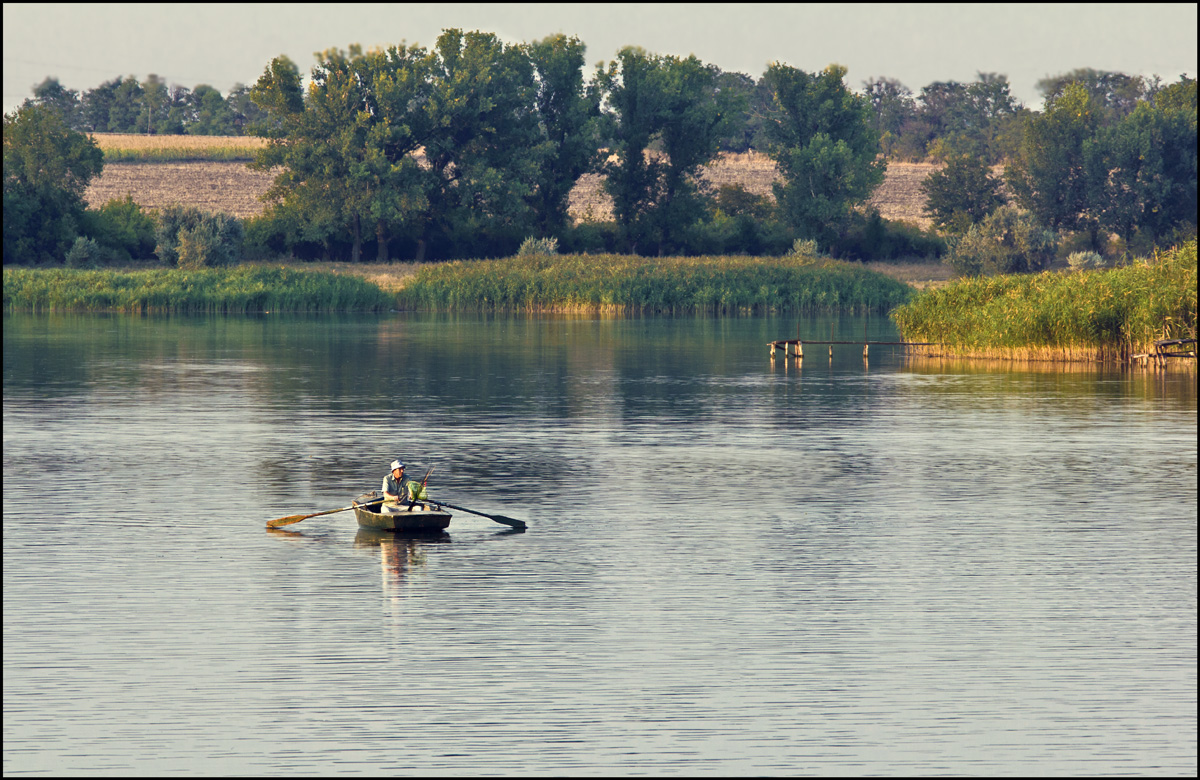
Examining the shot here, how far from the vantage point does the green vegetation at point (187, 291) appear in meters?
87.8

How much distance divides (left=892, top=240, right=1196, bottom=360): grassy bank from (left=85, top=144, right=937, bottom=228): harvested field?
79.1 metres

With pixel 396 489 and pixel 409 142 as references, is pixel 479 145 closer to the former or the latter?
pixel 409 142

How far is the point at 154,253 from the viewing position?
110 metres

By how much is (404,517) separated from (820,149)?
344 ft

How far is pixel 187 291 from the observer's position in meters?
88.3

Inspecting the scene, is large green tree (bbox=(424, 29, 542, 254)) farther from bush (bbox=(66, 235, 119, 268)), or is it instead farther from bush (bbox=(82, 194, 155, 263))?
bush (bbox=(66, 235, 119, 268))

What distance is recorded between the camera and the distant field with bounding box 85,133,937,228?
144625 millimetres

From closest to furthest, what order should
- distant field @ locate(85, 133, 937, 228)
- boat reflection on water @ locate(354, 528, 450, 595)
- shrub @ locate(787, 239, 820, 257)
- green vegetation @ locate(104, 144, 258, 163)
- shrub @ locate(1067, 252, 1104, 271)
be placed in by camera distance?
boat reflection on water @ locate(354, 528, 450, 595), shrub @ locate(1067, 252, 1104, 271), shrub @ locate(787, 239, 820, 257), distant field @ locate(85, 133, 937, 228), green vegetation @ locate(104, 144, 258, 163)

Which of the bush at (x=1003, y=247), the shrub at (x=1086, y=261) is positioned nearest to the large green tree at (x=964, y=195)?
the bush at (x=1003, y=247)

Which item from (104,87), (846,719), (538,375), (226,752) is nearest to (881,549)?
(846,719)

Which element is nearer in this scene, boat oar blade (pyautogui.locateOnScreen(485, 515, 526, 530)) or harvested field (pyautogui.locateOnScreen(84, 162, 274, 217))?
boat oar blade (pyautogui.locateOnScreen(485, 515, 526, 530))

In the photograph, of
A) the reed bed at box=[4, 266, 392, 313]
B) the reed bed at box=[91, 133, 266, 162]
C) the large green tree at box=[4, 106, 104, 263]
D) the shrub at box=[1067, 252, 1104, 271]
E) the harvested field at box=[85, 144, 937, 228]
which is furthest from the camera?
the reed bed at box=[91, 133, 266, 162]

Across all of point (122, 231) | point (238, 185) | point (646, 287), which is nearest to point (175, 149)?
point (238, 185)

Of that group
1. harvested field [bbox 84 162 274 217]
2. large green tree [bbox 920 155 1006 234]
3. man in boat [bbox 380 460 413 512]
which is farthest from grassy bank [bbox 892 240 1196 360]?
harvested field [bbox 84 162 274 217]
